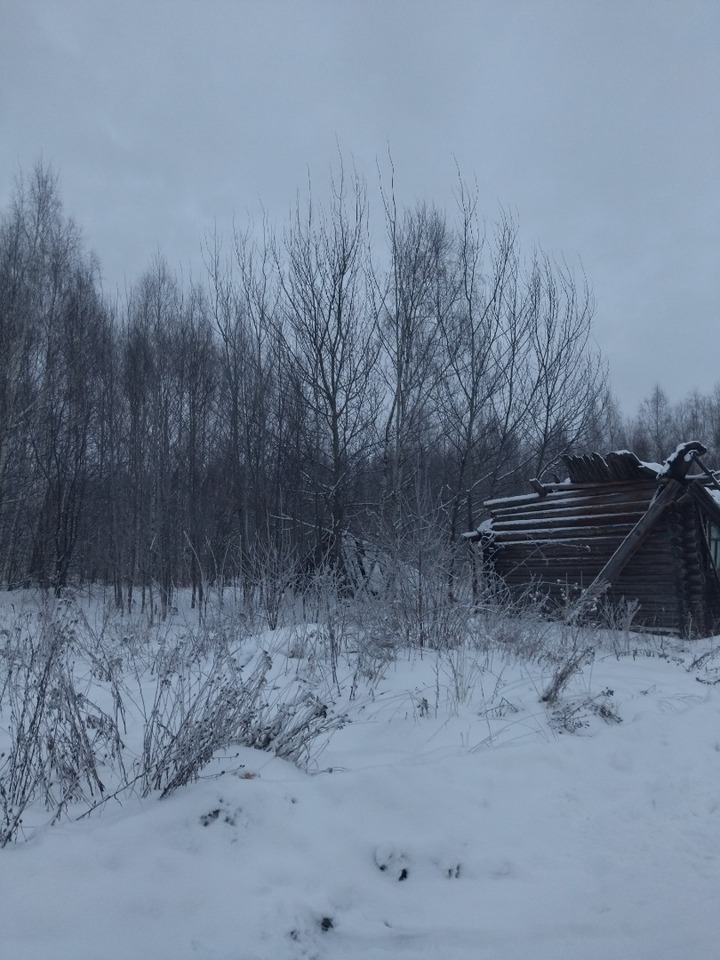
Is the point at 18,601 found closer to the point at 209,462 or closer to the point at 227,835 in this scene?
the point at 209,462

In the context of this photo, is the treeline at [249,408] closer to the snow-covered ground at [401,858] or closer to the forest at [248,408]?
the forest at [248,408]

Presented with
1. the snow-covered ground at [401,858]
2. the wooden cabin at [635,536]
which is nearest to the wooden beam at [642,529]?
the wooden cabin at [635,536]

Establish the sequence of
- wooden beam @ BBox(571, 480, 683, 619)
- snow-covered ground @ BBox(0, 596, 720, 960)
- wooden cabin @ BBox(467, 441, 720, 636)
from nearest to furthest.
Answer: snow-covered ground @ BBox(0, 596, 720, 960), wooden beam @ BBox(571, 480, 683, 619), wooden cabin @ BBox(467, 441, 720, 636)

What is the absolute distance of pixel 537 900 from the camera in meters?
2.62

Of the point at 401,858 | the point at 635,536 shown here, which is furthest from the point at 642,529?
the point at 401,858

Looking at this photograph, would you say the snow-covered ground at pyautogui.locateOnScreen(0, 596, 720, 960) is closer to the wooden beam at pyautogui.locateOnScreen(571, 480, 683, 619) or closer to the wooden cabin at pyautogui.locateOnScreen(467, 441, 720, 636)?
the wooden cabin at pyautogui.locateOnScreen(467, 441, 720, 636)

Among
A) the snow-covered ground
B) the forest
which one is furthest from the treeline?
the snow-covered ground

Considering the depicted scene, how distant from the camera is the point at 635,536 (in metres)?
11.1

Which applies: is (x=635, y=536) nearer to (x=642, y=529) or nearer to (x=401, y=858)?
(x=642, y=529)

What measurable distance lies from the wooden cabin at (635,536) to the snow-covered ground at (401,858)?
6820 mm

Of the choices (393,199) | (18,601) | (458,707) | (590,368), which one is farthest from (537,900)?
(590,368)

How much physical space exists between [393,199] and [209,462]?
980 centimetres

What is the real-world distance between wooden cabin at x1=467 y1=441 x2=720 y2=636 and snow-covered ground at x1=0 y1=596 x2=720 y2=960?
22.4 ft

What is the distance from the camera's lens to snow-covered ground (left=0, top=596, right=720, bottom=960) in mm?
2281
